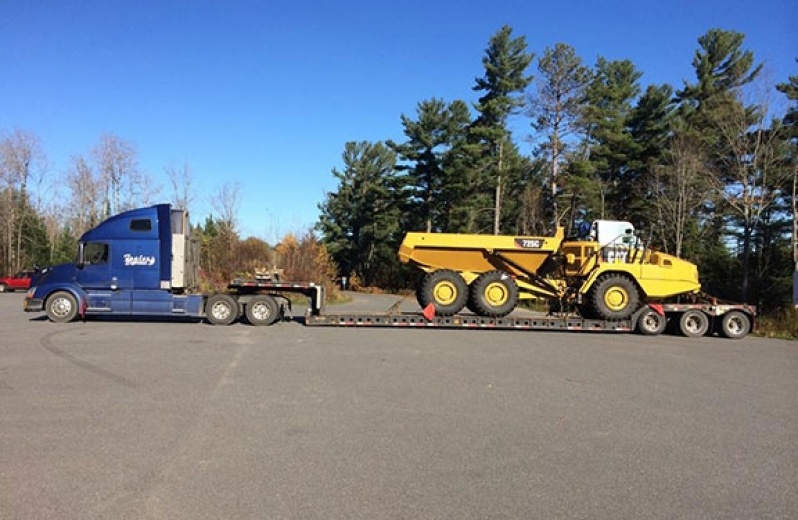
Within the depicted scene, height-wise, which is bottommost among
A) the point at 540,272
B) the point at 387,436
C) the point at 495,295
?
the point at 387,436

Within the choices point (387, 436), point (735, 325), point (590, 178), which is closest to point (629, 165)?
point (590, 178)

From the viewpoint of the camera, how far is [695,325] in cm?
1750

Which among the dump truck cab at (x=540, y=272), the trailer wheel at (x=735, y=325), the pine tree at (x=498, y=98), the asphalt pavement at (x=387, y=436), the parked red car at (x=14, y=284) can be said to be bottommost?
the asphalt pavement at (x=387, y=436)

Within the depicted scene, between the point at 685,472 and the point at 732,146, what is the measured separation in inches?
1209

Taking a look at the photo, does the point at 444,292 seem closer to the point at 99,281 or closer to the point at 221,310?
the point at 221,310

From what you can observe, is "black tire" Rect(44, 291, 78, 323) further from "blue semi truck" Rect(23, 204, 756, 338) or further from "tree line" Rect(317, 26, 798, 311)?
"tree line" Rect(317, 26, 798, 311)

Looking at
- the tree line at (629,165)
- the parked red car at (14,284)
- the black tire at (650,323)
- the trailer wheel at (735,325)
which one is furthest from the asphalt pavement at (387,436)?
the parked red car at (14,284)

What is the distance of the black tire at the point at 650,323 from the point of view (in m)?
17.2

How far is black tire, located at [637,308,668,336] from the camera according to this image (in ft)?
56.6

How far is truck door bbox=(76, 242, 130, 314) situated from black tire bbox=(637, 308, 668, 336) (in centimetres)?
1455

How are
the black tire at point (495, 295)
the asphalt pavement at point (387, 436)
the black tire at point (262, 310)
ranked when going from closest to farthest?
the asphalt pavement at point (387, 436), the black tire at point (495, 295), the black tire at point (262, 310)

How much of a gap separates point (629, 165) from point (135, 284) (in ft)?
114

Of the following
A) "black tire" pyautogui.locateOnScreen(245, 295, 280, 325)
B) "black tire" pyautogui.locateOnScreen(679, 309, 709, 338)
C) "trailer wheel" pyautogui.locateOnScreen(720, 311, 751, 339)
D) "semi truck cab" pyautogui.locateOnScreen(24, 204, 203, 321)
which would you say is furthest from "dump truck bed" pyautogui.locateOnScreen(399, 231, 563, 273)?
"semi truck cab" pyautogui.locateOnScreen(24, 204, 203, 321)

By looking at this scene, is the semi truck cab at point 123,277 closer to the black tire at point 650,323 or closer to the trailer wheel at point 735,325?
the black tire at point 650,323
